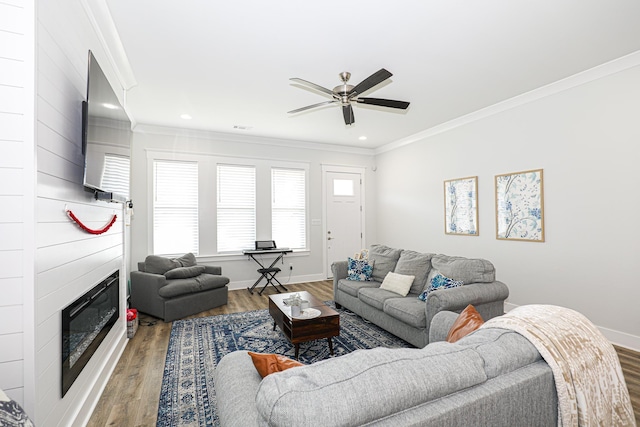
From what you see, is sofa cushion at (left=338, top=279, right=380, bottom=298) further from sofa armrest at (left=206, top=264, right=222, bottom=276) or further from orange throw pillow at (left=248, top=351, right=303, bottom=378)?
orange throw pillow at (left=248, top=351, right=303, bottom=378)

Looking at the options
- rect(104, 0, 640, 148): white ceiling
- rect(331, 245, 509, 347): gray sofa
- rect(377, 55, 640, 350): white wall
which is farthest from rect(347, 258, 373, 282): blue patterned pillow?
rect(104, 0, 640, 148): white ceiling

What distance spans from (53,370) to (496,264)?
4826mm

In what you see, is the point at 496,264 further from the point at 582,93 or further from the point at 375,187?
the point at 375,187

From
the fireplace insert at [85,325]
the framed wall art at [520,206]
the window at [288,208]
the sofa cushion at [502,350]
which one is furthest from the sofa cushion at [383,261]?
the fireplace insert at [85,325]

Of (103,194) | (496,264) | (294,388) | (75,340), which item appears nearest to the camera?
(294,388)

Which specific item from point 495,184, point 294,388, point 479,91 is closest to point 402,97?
point 479,91

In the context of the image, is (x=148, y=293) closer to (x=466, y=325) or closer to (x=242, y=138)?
(x=242, y=138)

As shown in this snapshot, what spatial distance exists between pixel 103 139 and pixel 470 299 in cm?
333

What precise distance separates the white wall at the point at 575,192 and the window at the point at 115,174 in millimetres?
4629

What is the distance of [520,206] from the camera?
4023 millimetres

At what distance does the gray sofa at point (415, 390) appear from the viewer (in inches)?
31.1

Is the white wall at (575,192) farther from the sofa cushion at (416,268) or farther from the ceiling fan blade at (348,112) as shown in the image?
the ceiling fan blade at (348,112)

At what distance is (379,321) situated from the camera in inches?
136

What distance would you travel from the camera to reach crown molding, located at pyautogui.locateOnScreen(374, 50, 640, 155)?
120 inches
